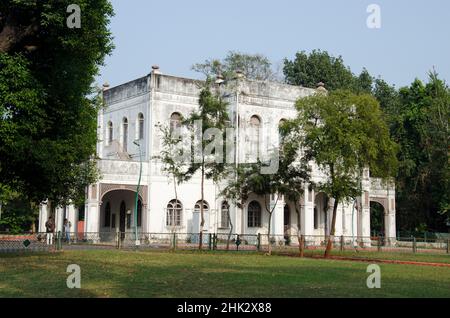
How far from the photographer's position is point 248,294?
38.5ft

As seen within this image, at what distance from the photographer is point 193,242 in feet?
127

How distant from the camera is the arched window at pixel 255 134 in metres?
43.8

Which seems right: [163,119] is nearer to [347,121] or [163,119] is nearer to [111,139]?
[111,139]

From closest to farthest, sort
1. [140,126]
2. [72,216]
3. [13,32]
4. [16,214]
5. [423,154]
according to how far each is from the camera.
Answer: [13,32] → [72,216] → [140,126] → [423,154] → [16,214]

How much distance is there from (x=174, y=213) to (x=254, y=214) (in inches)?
234

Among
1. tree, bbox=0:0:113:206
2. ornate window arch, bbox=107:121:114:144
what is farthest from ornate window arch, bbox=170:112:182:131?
tree, bbox=0:0:113:206

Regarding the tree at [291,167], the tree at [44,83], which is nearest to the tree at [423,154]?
the tree at [291,167]

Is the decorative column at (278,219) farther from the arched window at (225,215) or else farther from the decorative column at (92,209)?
the decorative column at (92,209)

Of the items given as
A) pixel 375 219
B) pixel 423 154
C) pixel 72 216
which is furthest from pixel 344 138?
pixel 375 219

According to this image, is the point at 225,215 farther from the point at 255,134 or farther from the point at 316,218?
the point at 316,218

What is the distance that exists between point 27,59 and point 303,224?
91.5ft

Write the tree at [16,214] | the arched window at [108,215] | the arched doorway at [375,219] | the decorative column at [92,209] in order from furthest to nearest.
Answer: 1. the arched doorway at [375,219]
2. the tree at [16,214]
3. the arched window at [108,215]
4. the decorative column at [92,209]

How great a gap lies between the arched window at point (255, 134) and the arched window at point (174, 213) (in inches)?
259
